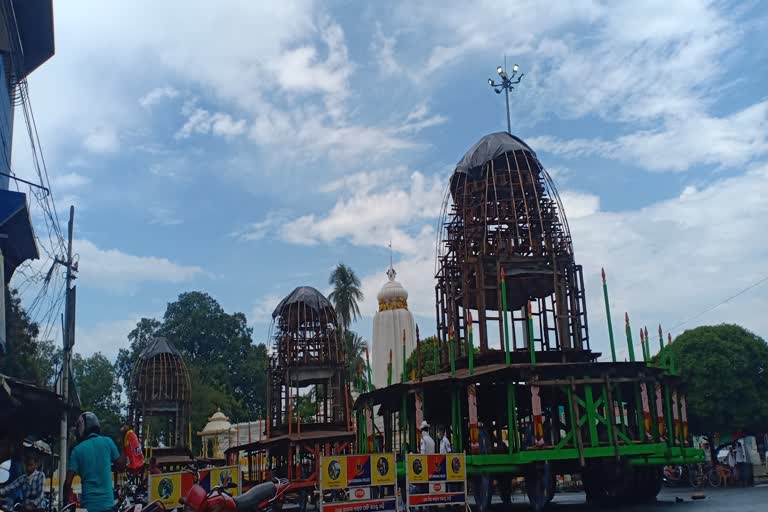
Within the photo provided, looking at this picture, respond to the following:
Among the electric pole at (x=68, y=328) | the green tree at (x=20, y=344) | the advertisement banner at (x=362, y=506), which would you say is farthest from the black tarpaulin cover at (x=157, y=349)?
the advertisement banner at (x=362, y=506)

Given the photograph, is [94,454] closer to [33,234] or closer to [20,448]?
[20,448]

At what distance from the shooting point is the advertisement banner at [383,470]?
13.7 m

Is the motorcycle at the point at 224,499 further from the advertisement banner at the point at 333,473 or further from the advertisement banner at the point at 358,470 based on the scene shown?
the advertisement banner at the point at 358,470

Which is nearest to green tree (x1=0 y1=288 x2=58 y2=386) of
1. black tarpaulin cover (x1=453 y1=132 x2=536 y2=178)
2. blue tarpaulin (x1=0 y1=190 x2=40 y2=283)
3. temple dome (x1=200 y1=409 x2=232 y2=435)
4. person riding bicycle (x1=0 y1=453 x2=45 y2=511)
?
blue tarpaulin (x1=0 y1=190 x2=40 y2=283)

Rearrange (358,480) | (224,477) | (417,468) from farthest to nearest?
(417,468) < (358,480) < (224,477)

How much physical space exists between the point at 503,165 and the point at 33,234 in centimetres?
1695

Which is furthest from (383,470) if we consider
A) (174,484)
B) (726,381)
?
(726,381)

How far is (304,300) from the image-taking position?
34.2m

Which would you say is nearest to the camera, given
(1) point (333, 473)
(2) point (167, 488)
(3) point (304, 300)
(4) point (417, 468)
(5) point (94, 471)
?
(5) point (94, 471)

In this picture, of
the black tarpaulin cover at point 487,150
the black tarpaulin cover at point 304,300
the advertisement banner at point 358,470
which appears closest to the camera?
the advertisement banner at point 358,470

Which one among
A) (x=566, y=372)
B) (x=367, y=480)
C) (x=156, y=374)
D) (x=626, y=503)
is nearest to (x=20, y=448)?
(x=367, y=480)

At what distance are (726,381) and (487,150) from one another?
19.1m

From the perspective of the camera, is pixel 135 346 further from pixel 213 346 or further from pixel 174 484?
pixel 174 484

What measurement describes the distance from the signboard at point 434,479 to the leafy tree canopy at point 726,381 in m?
24.5
